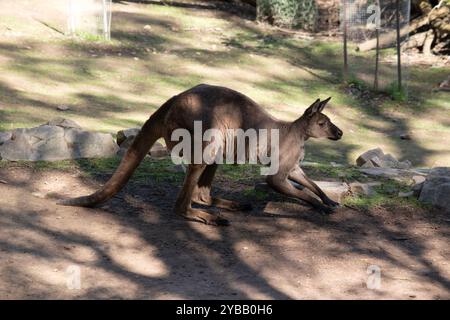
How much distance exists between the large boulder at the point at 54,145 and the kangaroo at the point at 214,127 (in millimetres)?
1438

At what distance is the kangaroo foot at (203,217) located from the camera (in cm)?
596

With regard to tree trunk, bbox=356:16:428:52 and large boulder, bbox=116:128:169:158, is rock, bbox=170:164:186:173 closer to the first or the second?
large boulder, bbox=116:128:169:158

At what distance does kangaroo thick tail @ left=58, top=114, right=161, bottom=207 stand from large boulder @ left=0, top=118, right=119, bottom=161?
4.72ft

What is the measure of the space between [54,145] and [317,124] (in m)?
2.61

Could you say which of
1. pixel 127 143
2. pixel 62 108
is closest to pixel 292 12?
pixel 62 108

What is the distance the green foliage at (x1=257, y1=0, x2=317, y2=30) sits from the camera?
1739 centimetres

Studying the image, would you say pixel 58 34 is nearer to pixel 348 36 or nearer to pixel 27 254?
pixel 348 36

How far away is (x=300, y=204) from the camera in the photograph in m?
6.48

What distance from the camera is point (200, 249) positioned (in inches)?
217

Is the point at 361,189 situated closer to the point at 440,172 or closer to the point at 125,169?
the point at 440,172

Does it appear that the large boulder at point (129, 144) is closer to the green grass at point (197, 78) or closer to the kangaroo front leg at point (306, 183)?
the green grass at point (197, 78)

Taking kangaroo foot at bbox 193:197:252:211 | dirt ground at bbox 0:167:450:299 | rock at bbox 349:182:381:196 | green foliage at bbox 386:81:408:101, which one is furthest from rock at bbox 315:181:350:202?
green foliage at bbox 386:81:408:101
